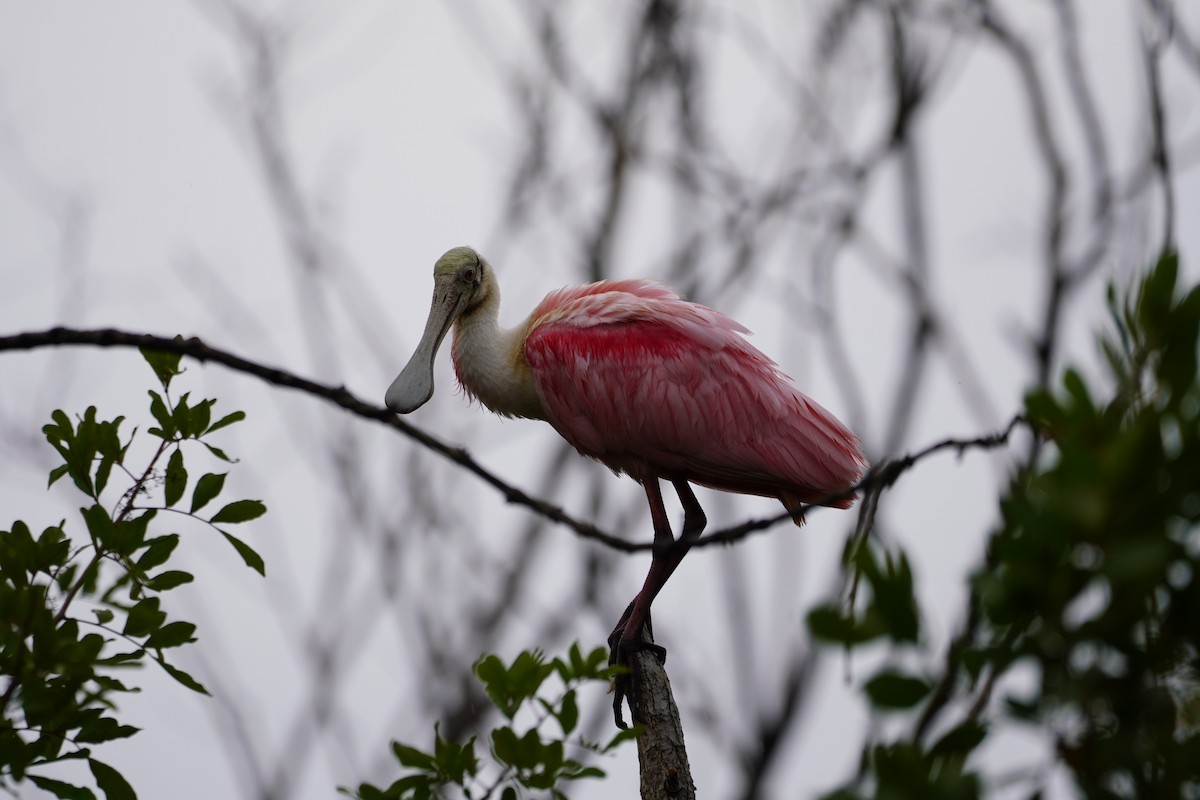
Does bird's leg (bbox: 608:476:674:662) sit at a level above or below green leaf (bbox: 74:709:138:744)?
above

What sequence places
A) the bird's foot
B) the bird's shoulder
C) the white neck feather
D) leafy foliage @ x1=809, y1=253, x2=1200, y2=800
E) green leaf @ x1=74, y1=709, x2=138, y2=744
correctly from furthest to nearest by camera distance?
the white neck feather < the bird's shoulder < the bird's foot < green leaf @ x1=74, y1=709, x2=138, y2=744 < leafy foliage @ x1=809, y1=253, x2=1200, y2=800

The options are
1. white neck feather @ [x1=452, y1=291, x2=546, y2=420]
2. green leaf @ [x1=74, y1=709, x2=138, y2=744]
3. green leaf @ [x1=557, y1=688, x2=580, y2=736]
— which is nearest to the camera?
green leaf @ [x1=74, y1=709, x2=138, y2=744]

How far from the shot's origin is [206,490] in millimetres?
2684

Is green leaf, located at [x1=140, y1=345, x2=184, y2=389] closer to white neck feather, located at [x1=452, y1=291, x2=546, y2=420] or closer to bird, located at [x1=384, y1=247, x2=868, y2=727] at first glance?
bird, located at [x1=384, y1=247, x2=868, y2=727]

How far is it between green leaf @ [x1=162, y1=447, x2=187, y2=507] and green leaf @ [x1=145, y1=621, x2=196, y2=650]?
249 millimetres

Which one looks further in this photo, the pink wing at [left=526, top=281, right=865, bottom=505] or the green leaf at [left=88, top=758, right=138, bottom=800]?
the pink wing at [left=526, top=281, right=865, bottom=505]

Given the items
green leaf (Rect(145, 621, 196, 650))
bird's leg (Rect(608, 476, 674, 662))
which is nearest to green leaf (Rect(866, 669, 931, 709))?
green leaf (Rect(145, 621, 196, 650))

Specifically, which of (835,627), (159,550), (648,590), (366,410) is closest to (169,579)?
(159,550)

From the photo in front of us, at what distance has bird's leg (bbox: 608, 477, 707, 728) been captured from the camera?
5133 mm

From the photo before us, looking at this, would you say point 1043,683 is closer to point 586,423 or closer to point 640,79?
point 586,423

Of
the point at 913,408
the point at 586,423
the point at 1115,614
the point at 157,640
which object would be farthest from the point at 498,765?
the point at 913,408

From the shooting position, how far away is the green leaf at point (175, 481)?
8.77 ft

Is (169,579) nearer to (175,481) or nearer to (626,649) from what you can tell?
(175,481)

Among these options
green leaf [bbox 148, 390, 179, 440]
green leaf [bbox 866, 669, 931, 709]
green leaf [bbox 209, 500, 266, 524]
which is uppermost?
green leaf [bbox 148, 390, 179, 440]
